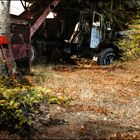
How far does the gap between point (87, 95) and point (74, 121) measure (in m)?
2.29

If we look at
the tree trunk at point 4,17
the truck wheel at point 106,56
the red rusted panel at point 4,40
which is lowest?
the truck wheel at point 106,56

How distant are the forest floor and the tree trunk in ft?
5.42

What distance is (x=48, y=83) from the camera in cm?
966

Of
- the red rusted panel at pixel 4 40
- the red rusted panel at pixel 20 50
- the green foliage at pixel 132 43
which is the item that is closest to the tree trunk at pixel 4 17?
the red rusted panel at pixel 4 40

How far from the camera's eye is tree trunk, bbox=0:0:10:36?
7449mm

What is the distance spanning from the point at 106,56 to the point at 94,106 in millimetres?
7689

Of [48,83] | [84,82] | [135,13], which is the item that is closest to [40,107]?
[48,83]

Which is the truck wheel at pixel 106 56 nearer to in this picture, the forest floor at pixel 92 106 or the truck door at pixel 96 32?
the truck door at pixel 96 32

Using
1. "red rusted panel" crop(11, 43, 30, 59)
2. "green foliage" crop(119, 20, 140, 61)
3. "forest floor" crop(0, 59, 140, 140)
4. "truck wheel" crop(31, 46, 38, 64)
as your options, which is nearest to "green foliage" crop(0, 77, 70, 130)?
"forest floor" crop(0, 59, 140, 140)

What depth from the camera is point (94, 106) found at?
296 inches

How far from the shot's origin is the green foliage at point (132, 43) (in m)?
14.5

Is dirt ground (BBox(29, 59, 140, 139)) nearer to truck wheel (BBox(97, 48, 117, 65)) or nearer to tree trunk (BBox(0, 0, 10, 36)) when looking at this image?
tree trunk (BBox(0, 0, 10, 36))

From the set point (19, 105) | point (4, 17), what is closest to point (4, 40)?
point (4, 17)

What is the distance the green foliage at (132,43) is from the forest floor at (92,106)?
178 cm
